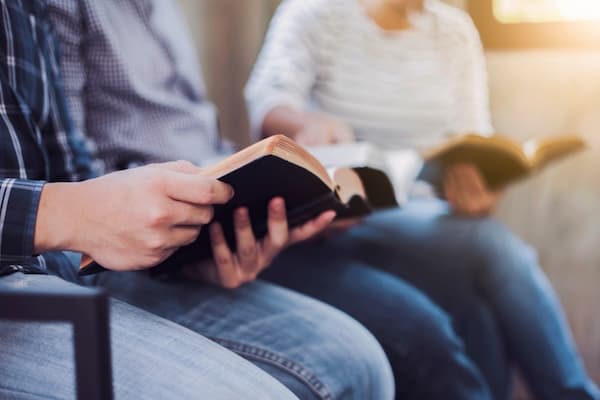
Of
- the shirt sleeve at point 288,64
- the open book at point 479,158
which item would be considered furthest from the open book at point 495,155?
the shirt sleeve at point 288,64

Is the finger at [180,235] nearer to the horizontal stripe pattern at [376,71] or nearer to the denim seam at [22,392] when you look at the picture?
the denim seam at [22,392]

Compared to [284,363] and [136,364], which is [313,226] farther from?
[136,364]

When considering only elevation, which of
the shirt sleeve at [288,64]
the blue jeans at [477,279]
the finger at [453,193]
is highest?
the shirt sleeve at [288,64]

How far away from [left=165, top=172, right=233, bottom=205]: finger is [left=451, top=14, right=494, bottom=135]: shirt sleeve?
0.83m

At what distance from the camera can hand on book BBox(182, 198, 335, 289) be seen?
0.59 metres

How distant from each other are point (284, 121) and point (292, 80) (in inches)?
4.5

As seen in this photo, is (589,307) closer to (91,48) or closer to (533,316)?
(533,316)

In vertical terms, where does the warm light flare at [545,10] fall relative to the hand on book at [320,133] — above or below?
above

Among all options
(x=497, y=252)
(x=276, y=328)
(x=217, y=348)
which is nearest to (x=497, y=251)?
(x=497, y=252)

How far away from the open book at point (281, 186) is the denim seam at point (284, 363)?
101mm

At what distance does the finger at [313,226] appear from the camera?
635 mm

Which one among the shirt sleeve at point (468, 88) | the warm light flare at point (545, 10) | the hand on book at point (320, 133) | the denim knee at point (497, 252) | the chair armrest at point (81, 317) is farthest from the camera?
the warm light flare at point (545, 10)

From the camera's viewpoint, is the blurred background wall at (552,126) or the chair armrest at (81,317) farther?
the blurred background wall at (552,126)

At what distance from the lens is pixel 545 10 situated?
1415 mm
